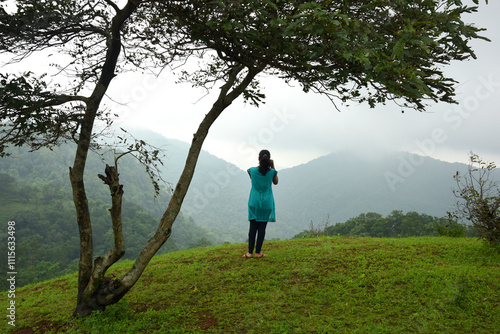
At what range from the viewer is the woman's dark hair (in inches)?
261

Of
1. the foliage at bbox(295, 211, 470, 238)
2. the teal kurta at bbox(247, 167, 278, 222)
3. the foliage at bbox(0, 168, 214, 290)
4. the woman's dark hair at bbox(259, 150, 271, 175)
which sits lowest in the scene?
the foliage at bbox(0, 168, 214, 290)

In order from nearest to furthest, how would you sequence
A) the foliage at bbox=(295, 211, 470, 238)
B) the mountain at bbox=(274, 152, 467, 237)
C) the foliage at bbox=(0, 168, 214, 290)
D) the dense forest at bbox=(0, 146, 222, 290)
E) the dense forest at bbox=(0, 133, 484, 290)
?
the foliage at bbox=(295, 211, 470, 238) < the dense forest at bbox=(0, 133, 484, 290) < the dense forest at bbox=(0, 146, 222, 290) < the foliage at bbox=(0, 168, 214, 290) < the mountain at bbox=(274, 152, 467, 237)

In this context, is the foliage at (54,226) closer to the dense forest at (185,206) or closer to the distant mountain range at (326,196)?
the dense forest at (185,206)

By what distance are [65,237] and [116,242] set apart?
56193mm

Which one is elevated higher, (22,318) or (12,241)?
(12,241)

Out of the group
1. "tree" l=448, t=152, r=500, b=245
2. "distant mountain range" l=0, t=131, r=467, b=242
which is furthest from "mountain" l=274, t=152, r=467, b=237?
"tree" l=448, t=152, r=500, b=245

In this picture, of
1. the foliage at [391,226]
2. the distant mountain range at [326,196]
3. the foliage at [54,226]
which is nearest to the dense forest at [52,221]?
the foliage at [54,226]

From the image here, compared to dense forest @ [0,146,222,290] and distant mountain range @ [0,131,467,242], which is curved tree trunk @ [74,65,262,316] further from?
distant mountain range @ [0,131,467,242]

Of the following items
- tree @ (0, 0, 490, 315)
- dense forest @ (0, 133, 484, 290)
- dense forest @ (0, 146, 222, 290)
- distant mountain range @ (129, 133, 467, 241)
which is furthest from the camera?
distant mountain range @ (129, 133, 467, 241)

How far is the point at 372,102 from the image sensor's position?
204 inches

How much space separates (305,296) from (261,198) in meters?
2.37

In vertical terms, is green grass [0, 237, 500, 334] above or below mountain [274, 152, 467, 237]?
below

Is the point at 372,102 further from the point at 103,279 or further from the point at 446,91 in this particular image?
the point at 103,279

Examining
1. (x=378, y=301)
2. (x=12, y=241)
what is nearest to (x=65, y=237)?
(x=12, y=241)
